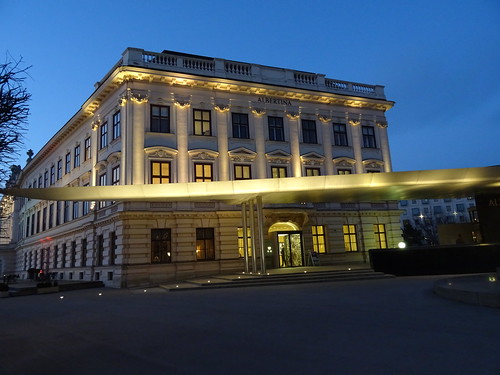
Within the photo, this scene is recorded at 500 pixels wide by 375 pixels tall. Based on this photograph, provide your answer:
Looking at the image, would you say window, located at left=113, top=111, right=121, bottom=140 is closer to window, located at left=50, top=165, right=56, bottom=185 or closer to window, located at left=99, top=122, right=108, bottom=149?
window, located at left=99, top=122, right=108, bottom=149

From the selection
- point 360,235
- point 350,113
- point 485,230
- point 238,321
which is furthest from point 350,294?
point 350,113

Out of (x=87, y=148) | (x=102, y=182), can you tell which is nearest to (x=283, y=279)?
(x=102, y=182)

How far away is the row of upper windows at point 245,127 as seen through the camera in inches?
991

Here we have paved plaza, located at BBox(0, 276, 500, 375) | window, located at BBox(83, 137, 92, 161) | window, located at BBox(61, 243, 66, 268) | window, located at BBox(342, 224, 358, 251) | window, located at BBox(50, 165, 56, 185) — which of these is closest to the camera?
paved plaza, located at BBox(0, 276, 500, 375)

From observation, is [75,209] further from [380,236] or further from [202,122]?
[380,236]

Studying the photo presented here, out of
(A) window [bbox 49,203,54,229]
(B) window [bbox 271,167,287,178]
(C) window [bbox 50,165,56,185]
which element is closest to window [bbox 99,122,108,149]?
(B) window [bbox 271,167,287,178]

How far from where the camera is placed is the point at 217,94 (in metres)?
26.9

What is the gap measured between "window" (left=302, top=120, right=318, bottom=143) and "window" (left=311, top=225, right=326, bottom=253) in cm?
653

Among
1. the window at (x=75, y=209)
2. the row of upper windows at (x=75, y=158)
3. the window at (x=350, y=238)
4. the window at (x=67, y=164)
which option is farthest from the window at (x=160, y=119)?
the window at (x=350, y=238)

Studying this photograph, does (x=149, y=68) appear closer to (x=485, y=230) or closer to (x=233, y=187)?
(x=233, y=187)

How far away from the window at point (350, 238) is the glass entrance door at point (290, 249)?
4.28 m

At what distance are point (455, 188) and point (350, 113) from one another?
11814 millimetres

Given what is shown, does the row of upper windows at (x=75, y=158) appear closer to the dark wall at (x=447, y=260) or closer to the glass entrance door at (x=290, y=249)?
the glass entrance door at (x=290, y=249)

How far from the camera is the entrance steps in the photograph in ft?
62.0
